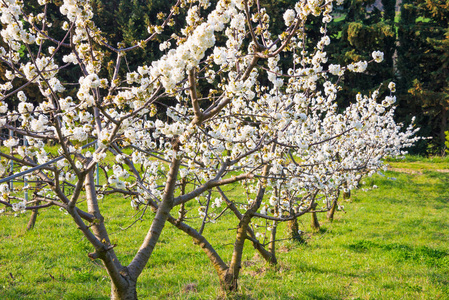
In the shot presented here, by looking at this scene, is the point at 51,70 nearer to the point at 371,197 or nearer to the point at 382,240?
the point at 382,240

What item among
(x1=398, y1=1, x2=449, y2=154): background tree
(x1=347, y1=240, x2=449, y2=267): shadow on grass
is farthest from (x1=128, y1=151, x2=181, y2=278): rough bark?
(x1=398, y1=1, x2=449, y2=154): background tree

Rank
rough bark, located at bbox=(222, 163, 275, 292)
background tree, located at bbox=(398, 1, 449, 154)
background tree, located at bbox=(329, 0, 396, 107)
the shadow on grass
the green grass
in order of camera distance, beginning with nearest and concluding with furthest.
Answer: rough bark, located at bbox=(222, 163, 275, 292)
the green grass
the shadow on grass
background tree, located at bbox=(398, 1, 449, 154)
background tree, located at bbox=(329, 0, 396, 107)

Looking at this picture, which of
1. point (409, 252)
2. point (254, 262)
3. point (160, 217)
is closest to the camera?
point (160, 217)

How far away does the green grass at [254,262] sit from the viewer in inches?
181

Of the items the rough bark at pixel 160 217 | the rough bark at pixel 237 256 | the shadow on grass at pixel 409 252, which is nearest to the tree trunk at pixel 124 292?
the rough bark at pixel 160 217

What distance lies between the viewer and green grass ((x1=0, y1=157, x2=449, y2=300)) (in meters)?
4.59

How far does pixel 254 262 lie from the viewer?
5773 mm

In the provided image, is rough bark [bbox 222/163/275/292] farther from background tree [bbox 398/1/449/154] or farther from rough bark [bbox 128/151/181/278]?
background tree [bbox 398/1/449/154]

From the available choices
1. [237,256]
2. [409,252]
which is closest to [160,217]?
[237,256]

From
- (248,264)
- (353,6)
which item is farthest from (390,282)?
(353,6)

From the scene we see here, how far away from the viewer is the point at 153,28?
310 cm

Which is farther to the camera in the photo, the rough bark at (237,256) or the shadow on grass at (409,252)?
the shadow on grass at (409,252)

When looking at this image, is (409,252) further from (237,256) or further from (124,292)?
(124,292)

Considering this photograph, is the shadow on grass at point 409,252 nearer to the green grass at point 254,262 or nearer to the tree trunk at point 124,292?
the green grass at point 254,262
